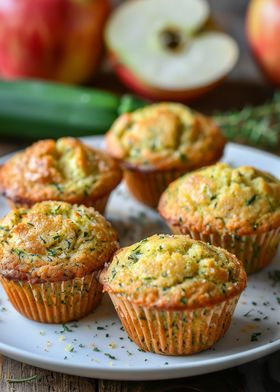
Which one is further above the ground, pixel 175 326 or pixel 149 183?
pixel 175 326

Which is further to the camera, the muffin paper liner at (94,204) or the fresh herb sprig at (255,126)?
the fresh herb sprig at (255,126)

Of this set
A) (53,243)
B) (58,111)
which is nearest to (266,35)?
(58,111)

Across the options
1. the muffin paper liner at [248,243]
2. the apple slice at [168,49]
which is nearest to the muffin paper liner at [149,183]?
the muffin paper liner at [248,243]

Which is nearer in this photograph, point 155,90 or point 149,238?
point 149,238

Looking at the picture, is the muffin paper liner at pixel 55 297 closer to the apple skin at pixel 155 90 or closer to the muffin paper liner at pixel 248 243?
the muffin paper liner at pixel 248 243

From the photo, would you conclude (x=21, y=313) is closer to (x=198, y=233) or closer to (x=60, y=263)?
(x=60, y=263)

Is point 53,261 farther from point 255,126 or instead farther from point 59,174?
point 255,126
